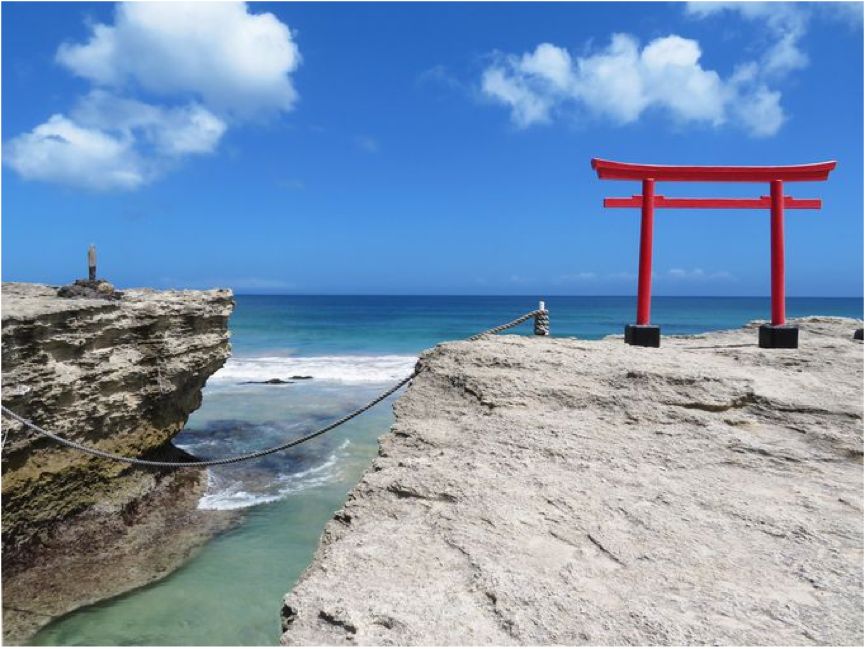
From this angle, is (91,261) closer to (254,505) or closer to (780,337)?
(254,505)

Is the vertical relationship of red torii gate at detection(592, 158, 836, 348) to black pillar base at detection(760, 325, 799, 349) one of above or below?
above

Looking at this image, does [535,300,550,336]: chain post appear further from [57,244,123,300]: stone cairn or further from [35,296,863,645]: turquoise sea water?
[57,244,123,300]: stone cairn

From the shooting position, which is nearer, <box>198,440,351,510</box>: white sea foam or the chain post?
the chain post

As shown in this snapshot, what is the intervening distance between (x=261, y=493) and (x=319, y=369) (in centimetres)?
1613

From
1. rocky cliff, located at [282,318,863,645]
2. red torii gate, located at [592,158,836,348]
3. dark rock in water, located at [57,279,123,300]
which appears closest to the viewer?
rocky cliff, located at [282,318,863,645]

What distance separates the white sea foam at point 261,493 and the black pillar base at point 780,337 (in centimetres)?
777

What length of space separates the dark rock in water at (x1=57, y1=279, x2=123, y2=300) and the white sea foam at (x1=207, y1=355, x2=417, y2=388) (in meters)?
12.0

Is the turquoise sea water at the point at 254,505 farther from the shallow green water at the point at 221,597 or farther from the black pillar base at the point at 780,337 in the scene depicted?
the black pillar base at the point at 780,337

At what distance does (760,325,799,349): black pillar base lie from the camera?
19.8 ft

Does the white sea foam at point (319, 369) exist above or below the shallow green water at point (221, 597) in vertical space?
above

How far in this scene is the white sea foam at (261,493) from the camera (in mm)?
9539

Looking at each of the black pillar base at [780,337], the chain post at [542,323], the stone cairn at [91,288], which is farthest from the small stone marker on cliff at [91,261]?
the black pillar base at [780,337]

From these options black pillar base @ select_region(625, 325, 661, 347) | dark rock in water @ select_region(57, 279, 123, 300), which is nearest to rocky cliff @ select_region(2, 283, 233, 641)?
dark rock in water @ select_region(57, 279, 123, 300)

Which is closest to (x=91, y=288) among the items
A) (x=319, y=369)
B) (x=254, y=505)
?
(x=254, y=505)
